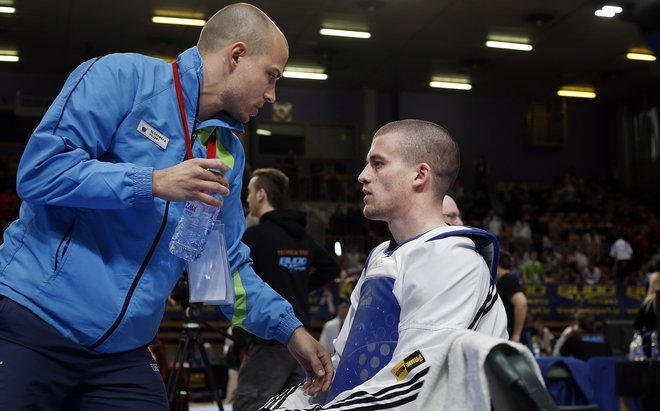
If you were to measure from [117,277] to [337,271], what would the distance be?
12.0 feet

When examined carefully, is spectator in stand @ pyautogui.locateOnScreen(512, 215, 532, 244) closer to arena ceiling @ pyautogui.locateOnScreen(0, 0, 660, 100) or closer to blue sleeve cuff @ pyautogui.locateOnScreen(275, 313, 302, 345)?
arena ceiling @ pyautogui.locateOnScreen(0, 0, 660, 100)

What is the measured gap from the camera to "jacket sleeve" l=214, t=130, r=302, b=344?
9.05 feet

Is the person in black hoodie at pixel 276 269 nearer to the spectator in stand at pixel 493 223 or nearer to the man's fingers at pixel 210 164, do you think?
the man's fingers at pixel 210 164

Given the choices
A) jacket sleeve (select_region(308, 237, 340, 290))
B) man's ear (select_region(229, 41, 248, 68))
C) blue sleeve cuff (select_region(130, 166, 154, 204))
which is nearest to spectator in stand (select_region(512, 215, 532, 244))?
jacket sleeve (select_region(308, 237, 340, 290))

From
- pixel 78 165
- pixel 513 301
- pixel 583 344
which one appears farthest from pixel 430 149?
pixel 583 344

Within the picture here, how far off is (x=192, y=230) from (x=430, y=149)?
80cm

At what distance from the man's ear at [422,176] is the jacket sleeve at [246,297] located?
Result: 0.63 metres

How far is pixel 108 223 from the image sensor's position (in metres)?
2.34

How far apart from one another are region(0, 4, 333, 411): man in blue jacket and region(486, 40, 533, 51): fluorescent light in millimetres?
17942

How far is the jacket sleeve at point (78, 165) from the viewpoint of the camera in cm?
216

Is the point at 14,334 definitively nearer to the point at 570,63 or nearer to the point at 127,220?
the point at 127,220

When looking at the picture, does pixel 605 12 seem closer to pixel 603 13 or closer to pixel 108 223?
pixel 603 13

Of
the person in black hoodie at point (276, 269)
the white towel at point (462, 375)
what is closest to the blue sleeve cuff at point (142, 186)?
the white towel at point (462, 375)

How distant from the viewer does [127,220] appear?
2.35 m
